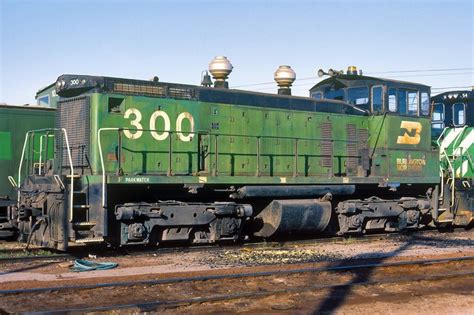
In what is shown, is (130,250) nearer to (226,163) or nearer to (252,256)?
→ (252,256)

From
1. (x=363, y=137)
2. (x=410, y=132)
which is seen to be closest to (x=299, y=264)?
(x=363, y=137)

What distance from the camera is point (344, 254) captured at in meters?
11.4

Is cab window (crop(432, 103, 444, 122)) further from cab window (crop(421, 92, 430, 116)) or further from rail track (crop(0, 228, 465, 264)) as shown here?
rail track (crop(0, 228, 465, 264))

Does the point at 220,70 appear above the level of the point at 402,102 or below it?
above

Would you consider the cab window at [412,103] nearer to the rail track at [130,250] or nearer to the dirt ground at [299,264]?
the dirt ground at [299,264]

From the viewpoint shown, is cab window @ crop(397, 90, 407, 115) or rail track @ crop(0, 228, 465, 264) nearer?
rail track @ crop(0, 228, 465, 264)

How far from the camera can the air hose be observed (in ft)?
30.7

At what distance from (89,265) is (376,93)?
7832 mm

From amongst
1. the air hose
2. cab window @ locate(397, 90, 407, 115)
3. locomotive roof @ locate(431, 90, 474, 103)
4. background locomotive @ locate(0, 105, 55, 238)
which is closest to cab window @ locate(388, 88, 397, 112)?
cab window @ locate(397, 90, 407, 115)

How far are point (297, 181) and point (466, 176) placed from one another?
6705 millimetres

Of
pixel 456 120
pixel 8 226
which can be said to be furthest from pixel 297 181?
pixel 456 120

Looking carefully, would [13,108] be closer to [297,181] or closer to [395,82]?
[297,181]

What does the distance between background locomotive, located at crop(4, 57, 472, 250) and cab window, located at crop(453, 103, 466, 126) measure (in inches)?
128

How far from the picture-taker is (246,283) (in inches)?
325
